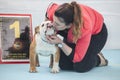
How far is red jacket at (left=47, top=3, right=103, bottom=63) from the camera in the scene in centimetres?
233

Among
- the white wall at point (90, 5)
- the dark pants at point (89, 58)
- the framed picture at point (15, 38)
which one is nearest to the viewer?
the dark pants at point (89, 58)

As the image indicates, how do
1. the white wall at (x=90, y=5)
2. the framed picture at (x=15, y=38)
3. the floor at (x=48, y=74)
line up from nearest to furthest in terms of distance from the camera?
the floor at (x=48, y=74)
the framed picture at (x=15, y=38)
the white wall at (x=90, y=5)

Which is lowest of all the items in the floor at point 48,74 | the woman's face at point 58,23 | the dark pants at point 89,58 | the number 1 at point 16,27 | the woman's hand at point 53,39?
the floor at point 48,74

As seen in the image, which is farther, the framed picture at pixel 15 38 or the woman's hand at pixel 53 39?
the framed picture at pixel 15 38

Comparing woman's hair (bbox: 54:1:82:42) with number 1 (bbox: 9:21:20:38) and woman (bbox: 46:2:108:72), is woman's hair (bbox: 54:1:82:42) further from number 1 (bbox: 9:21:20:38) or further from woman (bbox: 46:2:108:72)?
number 1 (bbox: 9:21:20:38)

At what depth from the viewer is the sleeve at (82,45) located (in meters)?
2.33

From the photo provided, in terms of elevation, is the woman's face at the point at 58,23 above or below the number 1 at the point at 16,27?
above

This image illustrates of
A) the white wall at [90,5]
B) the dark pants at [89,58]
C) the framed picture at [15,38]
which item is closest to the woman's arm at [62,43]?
the dark pants at [89,58]

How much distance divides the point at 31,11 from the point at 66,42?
102cm

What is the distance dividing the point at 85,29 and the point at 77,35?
0.08 metres

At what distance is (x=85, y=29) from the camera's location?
2316 millimetres

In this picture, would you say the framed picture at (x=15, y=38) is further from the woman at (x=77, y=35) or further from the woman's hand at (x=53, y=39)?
the woman's hand at (x=53, y=39)

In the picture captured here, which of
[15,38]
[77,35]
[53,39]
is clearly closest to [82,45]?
[77,35]

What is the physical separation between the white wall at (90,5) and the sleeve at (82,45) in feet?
3.63
